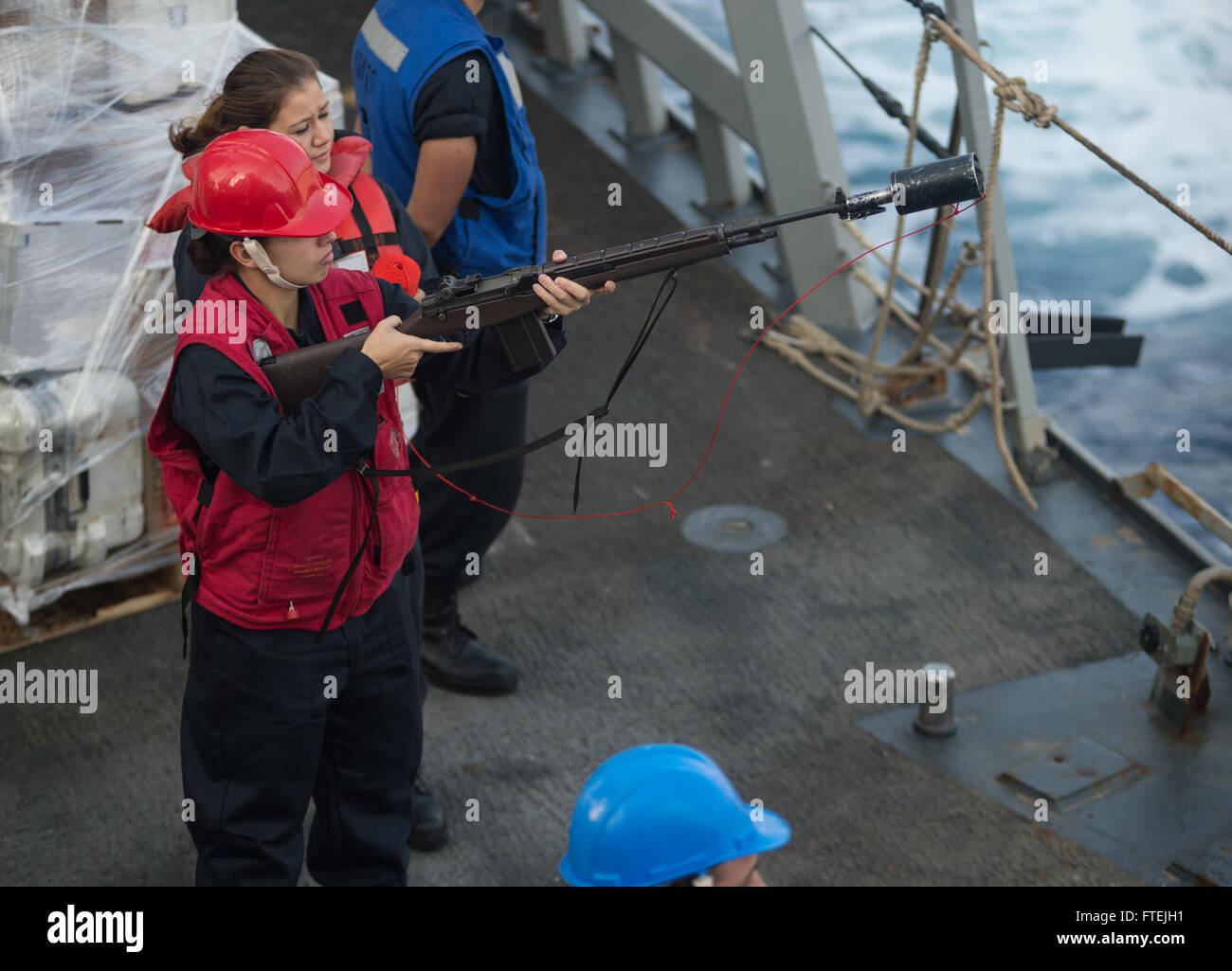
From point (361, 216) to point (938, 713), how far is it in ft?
6.25

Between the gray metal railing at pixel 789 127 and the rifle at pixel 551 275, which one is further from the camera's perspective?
the gray metal railing at pixel 789 127

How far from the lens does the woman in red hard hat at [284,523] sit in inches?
86.7

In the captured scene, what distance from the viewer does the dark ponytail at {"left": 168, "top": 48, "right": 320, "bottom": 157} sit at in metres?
2.55

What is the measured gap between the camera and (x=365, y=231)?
9.13 ft

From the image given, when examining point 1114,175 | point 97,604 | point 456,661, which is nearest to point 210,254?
point 456,661

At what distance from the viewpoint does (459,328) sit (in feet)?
7.89

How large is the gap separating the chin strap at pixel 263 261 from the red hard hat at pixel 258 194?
0.6 inches

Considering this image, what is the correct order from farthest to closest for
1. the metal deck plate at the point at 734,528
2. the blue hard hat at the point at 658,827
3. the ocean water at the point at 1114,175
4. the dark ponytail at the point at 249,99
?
1. the ocean water at the point at 1114,175
2. the metal deck plate at the point at 734,528
3. the dark ponytail at the point at 249,99
4. the blue hard hat at the point at 658,827

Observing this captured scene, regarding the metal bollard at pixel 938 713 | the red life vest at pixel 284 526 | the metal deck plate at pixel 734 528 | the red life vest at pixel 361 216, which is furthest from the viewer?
the metal deck plate at pixel 734 528

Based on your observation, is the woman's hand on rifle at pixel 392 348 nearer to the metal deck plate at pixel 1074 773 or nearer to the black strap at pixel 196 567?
the black strap at pixel 196 567

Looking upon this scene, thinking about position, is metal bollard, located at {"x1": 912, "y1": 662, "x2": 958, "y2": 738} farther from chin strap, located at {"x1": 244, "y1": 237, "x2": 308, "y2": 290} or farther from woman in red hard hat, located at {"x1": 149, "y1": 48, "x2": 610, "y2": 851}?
chin strap, located at {"x1": 244, "y1": 237, "x2": 308, "y2": 290}

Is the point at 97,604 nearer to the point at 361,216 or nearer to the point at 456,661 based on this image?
the point at 456,661

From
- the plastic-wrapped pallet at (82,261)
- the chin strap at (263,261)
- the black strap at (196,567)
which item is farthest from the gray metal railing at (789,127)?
the black strap at (196,567)

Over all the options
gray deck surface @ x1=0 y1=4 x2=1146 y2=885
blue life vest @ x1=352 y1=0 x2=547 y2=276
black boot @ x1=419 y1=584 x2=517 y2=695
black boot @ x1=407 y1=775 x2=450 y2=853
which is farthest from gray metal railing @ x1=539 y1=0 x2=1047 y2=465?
black boot @ x1=407 y1=775 x2=450 y2=853
